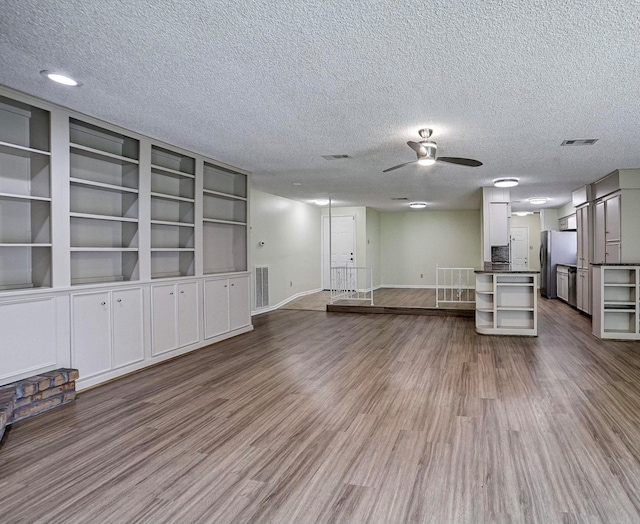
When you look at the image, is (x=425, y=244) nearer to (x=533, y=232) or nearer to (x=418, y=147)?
(x=533, y=232)

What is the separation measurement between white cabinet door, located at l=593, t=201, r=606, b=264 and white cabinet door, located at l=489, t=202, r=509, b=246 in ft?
4.68

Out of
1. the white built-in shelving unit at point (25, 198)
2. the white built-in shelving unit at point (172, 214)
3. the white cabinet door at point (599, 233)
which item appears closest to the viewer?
the white built-in shelving unit at point (25, 198)

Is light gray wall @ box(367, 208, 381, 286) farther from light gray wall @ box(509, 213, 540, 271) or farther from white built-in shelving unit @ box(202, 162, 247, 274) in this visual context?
white built-in shelving unit @ box(202, 162, 247, 274)

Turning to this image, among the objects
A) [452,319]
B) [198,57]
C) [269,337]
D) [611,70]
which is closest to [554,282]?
[452,319]

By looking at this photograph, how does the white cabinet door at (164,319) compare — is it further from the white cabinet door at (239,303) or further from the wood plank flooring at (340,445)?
the white cabinet door at (239,303)

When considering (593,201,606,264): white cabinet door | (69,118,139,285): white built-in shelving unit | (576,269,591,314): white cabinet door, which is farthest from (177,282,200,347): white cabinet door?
(576,269,591,314): white cabinet door

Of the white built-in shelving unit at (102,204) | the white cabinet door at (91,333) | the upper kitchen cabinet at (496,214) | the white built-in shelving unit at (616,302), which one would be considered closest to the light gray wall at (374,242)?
the upper kitchen cabinet at (496,214)

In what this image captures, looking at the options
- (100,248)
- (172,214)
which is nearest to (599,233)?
(172,214)

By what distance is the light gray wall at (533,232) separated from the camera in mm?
13273

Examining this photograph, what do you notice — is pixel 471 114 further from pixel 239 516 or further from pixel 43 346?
pixel 43 346

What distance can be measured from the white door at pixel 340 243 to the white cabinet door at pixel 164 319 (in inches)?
284

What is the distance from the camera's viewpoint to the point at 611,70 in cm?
291

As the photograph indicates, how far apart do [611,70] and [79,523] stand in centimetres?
410

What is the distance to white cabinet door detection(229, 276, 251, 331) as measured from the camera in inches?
241
